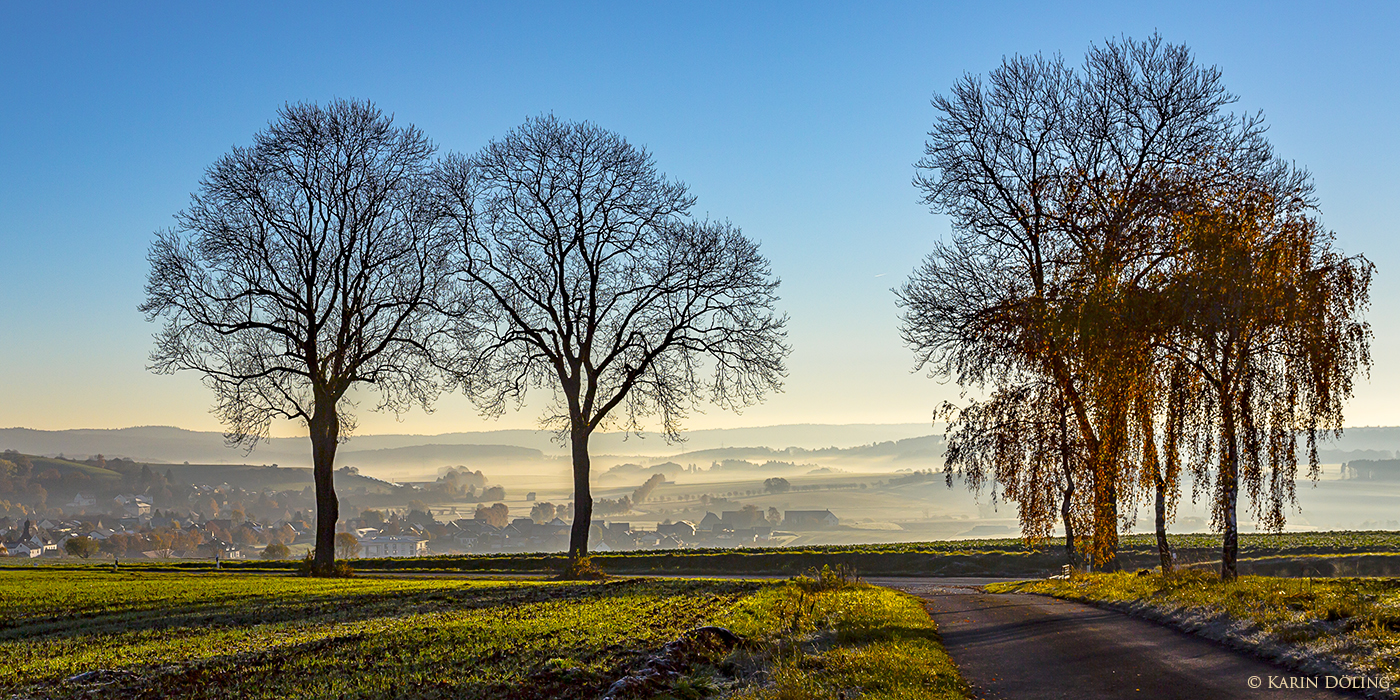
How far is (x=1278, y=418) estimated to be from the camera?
15.8 m

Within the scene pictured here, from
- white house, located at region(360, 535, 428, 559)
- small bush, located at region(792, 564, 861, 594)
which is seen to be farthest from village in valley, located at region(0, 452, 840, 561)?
small bush, located at region(792, 564, 861, 594)

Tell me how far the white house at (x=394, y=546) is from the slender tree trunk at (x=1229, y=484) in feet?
233

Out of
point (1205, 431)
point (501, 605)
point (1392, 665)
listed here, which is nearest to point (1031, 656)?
point (1392, 665)

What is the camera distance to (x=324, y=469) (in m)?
33.3

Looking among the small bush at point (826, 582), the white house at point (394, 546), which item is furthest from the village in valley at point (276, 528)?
the small bush at point (826, 582)

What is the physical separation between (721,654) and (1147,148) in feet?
A: 79.0

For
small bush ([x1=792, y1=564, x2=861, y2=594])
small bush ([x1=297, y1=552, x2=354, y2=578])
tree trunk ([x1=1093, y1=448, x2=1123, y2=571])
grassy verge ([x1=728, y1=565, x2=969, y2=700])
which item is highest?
tree trunk ([x1=1093, y1=448, x2=1123, y2=571])

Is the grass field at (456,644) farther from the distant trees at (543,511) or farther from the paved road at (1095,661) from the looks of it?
the distant trees at (543,511)

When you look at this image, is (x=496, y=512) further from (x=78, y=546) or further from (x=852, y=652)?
(x=852, y=652)

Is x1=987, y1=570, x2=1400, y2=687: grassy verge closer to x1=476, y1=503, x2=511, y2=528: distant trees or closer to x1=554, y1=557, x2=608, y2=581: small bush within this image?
x1=554, y1=557, x2=608, y2=581: small bush

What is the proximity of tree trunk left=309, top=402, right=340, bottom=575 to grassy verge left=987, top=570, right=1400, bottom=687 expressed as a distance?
27293 millimetres

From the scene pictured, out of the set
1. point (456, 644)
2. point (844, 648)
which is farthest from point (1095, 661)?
point (456, 644)

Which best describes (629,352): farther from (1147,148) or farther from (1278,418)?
(1278,418)

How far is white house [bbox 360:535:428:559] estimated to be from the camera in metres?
78.9
